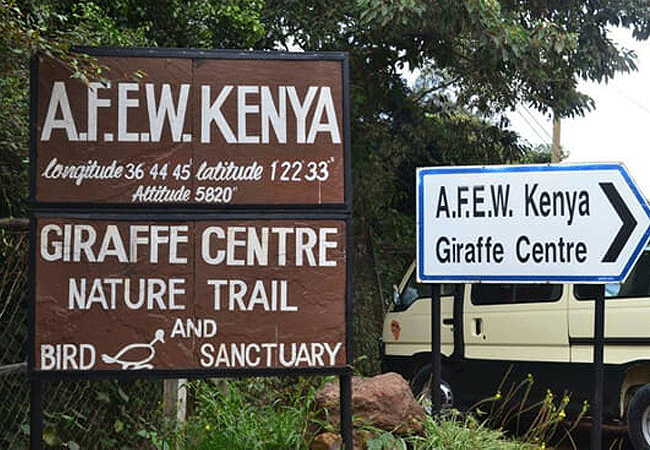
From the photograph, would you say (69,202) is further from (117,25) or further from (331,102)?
(117,25)

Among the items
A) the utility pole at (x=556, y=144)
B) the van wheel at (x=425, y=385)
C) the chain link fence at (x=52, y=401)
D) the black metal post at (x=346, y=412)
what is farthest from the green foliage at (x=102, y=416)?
the utility pole at (x=556, y=144)

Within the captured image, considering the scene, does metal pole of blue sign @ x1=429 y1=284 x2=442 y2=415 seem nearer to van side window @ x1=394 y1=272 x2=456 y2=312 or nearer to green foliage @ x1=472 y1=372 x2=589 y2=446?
green foliage @ x1=472 y1=372 x2=589 y2=446

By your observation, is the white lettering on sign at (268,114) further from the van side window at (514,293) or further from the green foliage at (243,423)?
the van side window at (514,293)

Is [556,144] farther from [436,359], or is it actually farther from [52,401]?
[52,401]

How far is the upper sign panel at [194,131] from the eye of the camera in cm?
457

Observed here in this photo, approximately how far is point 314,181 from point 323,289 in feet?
1.84

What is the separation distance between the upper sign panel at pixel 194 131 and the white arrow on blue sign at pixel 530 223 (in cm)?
130

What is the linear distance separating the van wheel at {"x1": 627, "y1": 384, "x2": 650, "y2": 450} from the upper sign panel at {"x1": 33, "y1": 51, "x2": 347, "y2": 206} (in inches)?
184

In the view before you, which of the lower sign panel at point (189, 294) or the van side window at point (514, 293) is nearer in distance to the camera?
the lower sign panel at point (189, 294)

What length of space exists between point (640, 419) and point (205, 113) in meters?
5.38

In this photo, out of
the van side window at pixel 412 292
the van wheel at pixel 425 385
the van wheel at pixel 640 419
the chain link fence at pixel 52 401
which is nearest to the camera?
the chain link fence at pixel 52 401

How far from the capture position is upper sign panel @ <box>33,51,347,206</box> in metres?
4.57

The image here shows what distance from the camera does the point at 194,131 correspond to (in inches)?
185

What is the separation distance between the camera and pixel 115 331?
4547mm
